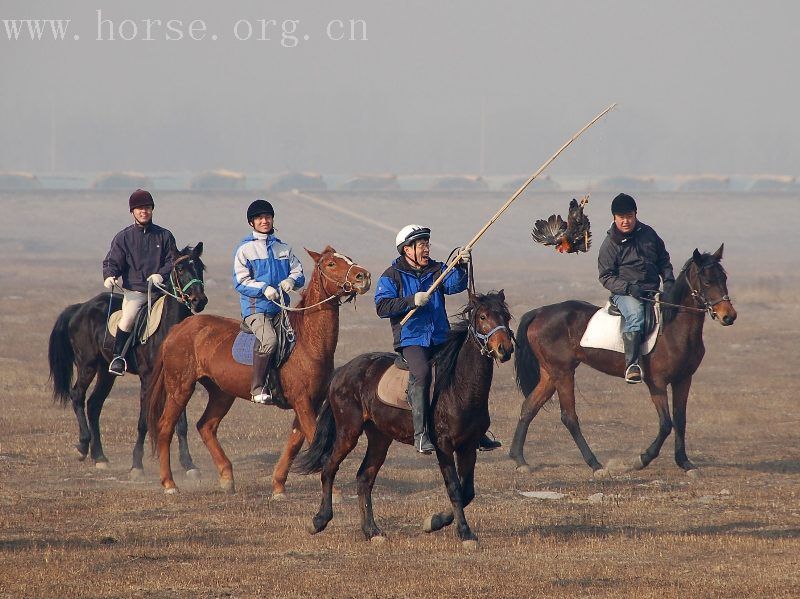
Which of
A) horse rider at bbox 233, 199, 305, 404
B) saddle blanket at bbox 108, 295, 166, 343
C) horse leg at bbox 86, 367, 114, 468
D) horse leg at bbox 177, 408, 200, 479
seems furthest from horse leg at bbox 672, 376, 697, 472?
horse leg at bbox 86, 367, 114, 468

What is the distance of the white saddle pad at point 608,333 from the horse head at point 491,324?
5.71 m

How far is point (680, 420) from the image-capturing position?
15.9 m

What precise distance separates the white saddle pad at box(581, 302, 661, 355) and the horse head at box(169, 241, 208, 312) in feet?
16.0

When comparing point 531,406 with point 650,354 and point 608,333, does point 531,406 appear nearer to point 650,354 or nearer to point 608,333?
point 608,333

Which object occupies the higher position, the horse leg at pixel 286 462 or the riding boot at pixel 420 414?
the riding boot at pixel 420 414

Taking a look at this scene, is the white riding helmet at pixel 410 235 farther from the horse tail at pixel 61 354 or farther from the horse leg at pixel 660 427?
the horse tail at pixel 61 354

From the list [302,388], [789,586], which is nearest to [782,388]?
[302,388]

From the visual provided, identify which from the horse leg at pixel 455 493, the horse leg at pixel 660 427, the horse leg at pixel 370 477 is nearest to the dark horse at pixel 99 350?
the horse leg at pixel 370 477

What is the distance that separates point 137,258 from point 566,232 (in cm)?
551

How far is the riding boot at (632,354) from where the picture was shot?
51.6ft

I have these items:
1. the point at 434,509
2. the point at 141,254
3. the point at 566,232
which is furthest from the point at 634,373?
the point at 141,254

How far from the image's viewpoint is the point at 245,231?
3305 inches

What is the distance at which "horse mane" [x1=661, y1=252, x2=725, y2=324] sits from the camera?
15.4 meters

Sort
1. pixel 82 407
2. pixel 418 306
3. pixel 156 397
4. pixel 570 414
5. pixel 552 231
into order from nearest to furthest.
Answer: pixel 418 306 < pixel 552 231 < pixel 156 397 < pixel 570 414 < pixel 82 407
